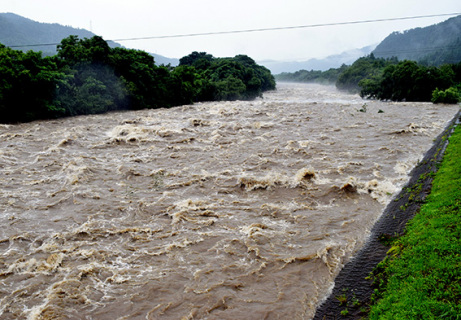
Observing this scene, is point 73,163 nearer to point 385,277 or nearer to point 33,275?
point 33,275

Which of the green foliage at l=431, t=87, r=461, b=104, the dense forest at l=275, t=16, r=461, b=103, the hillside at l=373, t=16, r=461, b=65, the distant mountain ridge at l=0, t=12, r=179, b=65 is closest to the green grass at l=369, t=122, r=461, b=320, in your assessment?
the green foliage at l=431, t=87, r=461, b=104

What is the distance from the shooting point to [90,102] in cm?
2648

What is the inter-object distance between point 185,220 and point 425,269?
534 cm

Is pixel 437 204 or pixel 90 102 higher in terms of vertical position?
pixel 90 102

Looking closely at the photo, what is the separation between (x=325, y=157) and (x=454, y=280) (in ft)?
30.0

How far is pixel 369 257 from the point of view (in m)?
6.14

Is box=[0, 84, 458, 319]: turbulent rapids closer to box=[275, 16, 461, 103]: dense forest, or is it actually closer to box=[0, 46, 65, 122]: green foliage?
box=[0, 46, 65, 122]: green foliage

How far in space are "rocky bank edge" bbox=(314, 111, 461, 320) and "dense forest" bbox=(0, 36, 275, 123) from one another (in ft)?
78.1

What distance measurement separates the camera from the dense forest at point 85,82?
21938 mm

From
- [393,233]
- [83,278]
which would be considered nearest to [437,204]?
[393,233]

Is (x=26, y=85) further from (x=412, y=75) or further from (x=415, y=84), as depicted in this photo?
(x=415, y=84)

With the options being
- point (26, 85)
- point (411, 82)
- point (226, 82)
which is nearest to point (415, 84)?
point (411, 82)

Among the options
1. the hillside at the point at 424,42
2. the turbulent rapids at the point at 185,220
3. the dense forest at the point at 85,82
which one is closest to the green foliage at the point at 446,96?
the turbulent rapids at the point at 185,220

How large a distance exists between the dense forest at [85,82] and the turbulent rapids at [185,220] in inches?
276
